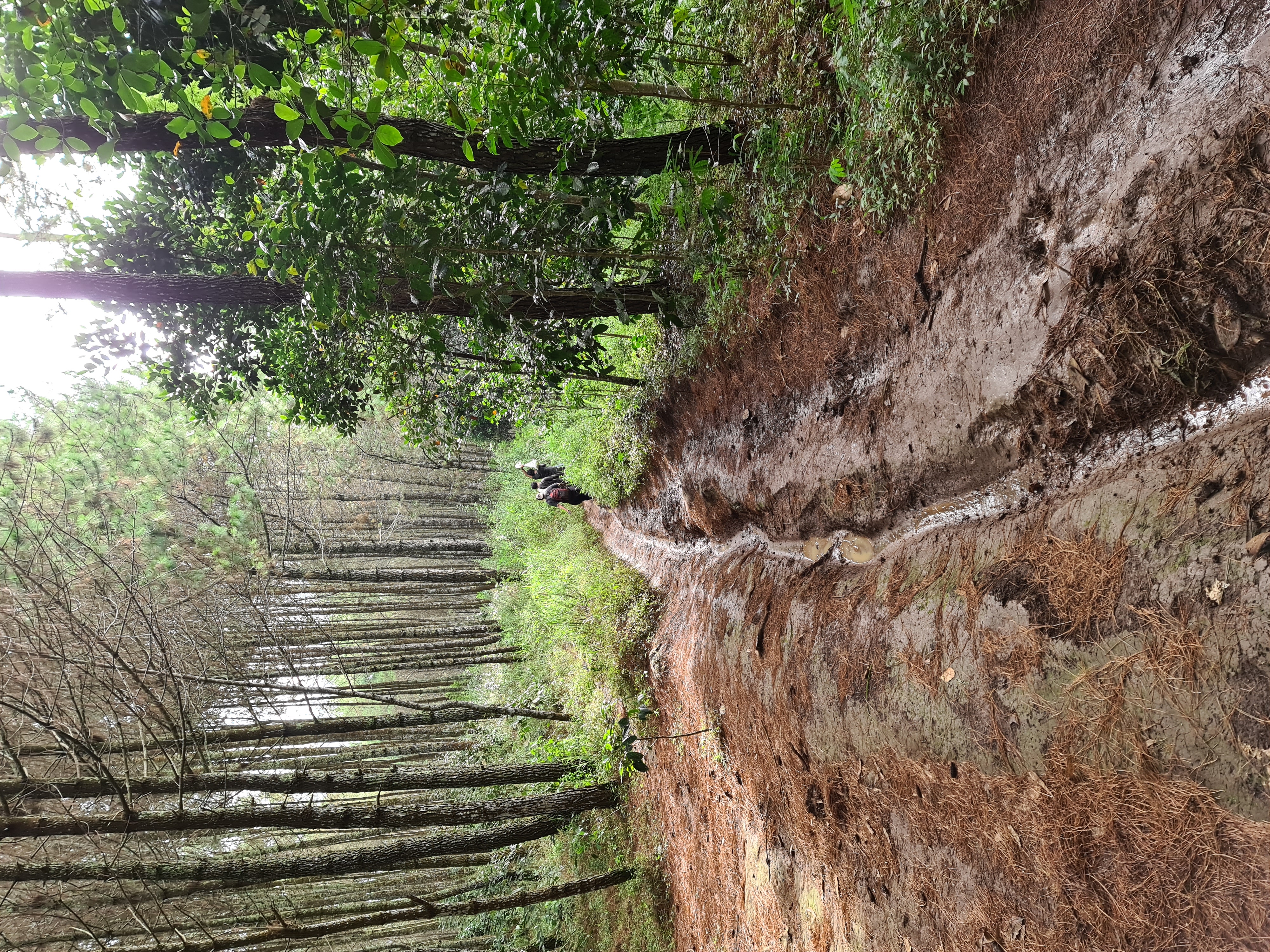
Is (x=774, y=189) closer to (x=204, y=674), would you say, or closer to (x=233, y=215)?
(x=233, y=215)

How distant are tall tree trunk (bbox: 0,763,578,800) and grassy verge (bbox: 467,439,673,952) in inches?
63.5

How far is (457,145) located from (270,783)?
17.1 feet

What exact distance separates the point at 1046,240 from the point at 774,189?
2103 mm

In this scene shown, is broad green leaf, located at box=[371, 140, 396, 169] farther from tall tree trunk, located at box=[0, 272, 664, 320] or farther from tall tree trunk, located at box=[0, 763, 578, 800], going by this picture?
tall tree trunk, located at box=[0, 763, 578, 800]

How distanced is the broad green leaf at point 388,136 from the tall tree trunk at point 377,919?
5768mm

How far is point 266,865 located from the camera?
5.00 m

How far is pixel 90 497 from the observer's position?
29.6ft

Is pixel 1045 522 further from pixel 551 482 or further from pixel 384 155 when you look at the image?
pixel 551 482

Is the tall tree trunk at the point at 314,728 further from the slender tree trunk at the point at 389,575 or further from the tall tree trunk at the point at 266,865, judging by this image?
the slender tree trunk at the point at 389,575

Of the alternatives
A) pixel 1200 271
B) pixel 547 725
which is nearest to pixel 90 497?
pixel 547 725

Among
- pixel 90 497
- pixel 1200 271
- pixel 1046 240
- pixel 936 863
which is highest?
pixel 90 497

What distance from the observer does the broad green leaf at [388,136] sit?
265cm

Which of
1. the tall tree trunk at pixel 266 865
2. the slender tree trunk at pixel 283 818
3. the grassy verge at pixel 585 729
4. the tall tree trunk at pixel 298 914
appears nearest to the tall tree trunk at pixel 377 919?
the tall tree trunk at pixel 298 914

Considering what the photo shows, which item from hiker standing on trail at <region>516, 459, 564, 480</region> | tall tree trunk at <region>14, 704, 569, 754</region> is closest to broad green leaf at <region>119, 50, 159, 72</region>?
tall tree trunk at <region>14, 704, 569, 754</region>
